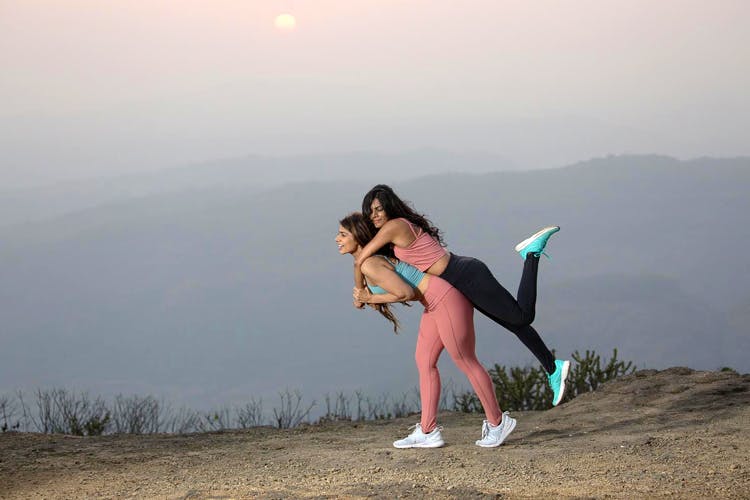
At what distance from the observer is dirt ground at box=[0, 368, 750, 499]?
269 inches

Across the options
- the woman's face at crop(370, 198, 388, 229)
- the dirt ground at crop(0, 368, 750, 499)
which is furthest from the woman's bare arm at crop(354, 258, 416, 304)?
the dirt ground at crop(0, 368, 750, 499)

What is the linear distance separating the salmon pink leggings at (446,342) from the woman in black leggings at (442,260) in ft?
0.33

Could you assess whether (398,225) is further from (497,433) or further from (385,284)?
(497,433)

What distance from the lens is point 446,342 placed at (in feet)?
24.5

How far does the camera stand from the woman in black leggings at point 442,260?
24.2 feet

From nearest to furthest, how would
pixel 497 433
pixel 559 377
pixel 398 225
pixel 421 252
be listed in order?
1. pixel 398 225
2. pixel 421 252
3. pixel 559 377
4. pixel 497 433

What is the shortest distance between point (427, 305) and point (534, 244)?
34.3 inches

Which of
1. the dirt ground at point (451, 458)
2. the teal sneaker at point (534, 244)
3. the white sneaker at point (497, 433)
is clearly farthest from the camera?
the white sneaker at point (497, 433)

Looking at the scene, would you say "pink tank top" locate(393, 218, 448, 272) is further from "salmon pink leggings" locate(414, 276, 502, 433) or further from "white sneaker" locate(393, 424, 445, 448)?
"white sneaker" locate(393, 424, 445, 448)

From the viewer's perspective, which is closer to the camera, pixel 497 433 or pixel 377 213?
pixel 377 213

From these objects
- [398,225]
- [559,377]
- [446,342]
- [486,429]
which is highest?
[398,225]

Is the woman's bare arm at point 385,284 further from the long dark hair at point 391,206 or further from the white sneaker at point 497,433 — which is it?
the white sneaker at point 497,433

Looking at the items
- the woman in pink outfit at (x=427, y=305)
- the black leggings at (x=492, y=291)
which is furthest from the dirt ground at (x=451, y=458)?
the black leggings at (x=492, y=291)

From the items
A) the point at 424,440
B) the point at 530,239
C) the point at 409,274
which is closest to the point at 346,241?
the point at 409,274
